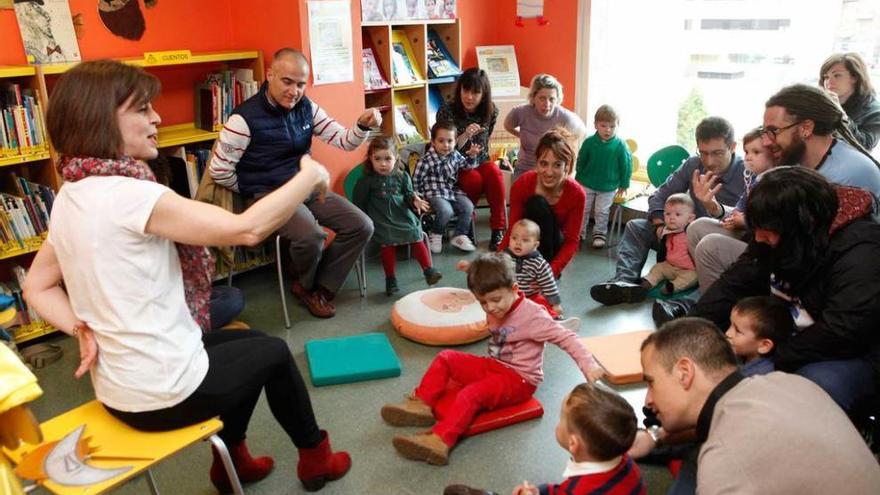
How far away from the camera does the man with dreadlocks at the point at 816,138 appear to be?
2506 millimetres

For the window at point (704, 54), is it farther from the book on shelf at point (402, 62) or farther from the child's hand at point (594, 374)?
the child's hand at point (594, 374)

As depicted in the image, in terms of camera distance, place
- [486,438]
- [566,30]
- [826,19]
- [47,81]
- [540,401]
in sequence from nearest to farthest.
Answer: [486,438]
[540,401]
[47,81]
[826,19]
[566,30]

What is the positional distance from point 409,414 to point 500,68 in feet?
11.5

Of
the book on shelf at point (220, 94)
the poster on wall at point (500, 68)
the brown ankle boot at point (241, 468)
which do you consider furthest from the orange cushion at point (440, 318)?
the poster on wall at point (500, 68)

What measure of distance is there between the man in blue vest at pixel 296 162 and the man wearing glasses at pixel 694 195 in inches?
55.5

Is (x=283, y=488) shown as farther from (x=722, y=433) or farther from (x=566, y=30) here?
(x=566, y=30)

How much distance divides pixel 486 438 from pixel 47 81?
2.84m

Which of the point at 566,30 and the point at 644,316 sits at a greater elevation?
the point at 566,30

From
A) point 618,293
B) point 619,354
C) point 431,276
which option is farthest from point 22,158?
point 618,293

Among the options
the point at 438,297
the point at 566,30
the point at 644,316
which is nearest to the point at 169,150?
the point at 438,297

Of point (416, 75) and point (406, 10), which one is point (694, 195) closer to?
point (416, 75)

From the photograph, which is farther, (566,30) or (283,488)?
(566,30)

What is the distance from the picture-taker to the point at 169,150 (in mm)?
3658

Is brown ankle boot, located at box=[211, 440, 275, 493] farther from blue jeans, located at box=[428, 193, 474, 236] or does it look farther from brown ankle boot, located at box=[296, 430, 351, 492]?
blue jeans, located at box=[428, 193, 474, 236]
